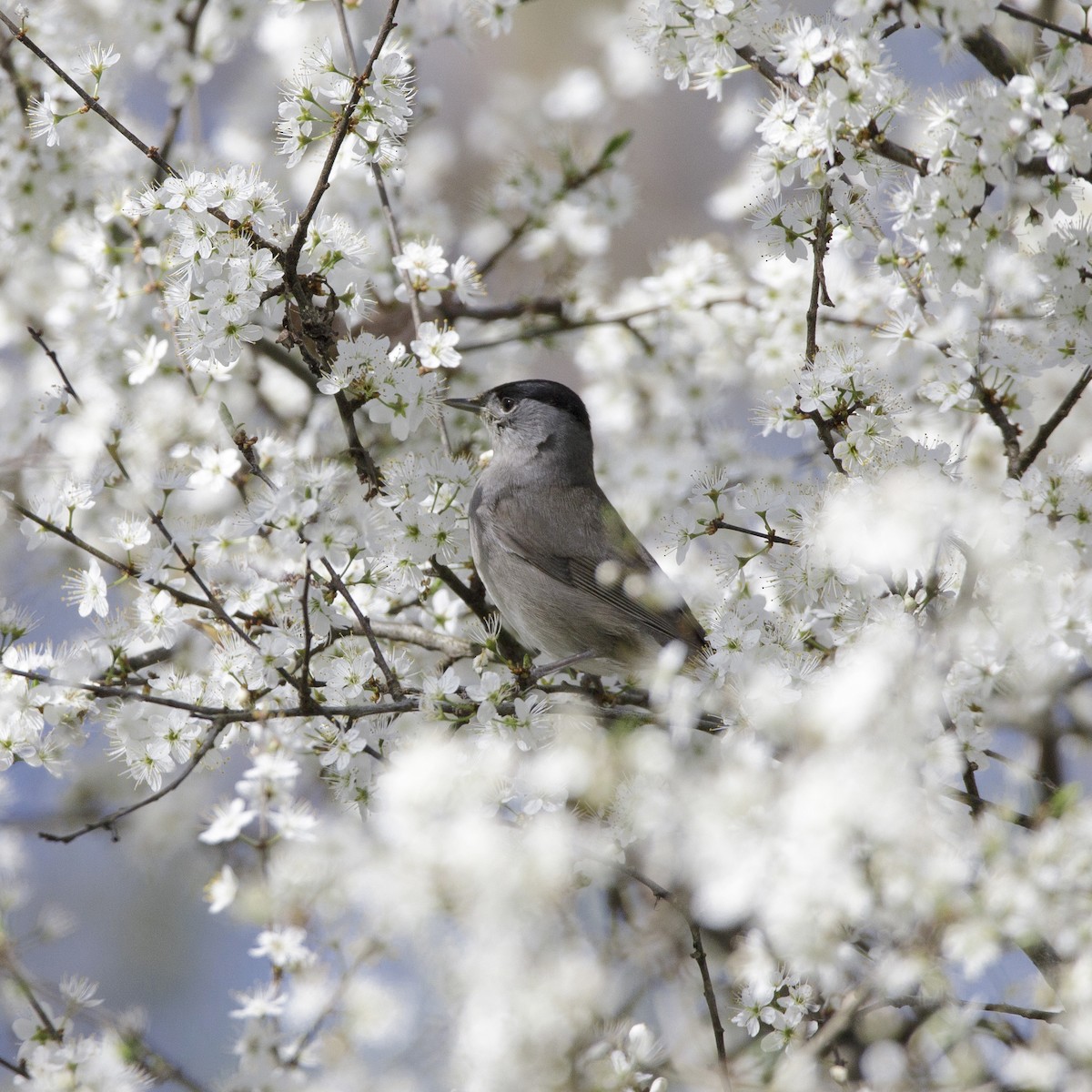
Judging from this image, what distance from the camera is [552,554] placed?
4695 mm

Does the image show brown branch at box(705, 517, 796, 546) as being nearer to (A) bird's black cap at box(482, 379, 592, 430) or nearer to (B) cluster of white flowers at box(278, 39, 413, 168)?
(B) cluster of white flowers at box(278, 39, 413, 168)

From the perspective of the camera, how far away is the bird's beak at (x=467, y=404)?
183 inches

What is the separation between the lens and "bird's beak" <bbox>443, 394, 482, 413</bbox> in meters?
4.65

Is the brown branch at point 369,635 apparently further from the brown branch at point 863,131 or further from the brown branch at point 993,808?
the brown branch at point 863,131

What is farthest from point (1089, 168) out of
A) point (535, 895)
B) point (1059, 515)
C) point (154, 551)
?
point (154, 551)

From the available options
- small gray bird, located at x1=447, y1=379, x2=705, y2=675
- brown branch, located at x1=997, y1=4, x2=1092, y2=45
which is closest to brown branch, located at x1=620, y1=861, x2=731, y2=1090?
small gray bird, located at x1=447, y1=379, x2=705, y2=675

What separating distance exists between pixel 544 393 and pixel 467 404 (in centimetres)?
52

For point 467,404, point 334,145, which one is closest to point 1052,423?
point 334,145

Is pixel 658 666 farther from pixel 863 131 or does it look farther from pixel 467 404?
pixel 467 404

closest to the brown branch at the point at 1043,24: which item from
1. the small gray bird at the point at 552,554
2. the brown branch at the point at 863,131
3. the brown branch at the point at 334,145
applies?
the brown branch at the point at 863,131

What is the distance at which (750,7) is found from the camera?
3049 mm

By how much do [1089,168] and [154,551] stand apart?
244cm

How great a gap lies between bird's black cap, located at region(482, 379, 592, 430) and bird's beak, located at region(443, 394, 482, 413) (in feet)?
0.34

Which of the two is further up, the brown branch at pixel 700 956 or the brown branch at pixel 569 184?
the brown branch at pixel 569 184
